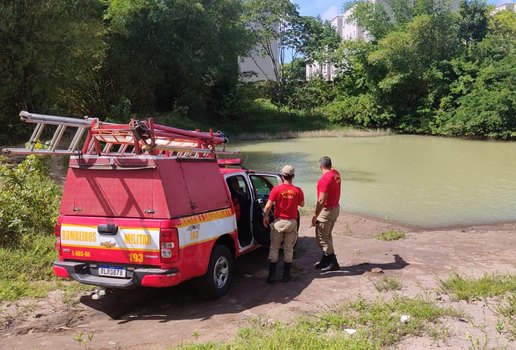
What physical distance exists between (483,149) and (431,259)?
898 inches

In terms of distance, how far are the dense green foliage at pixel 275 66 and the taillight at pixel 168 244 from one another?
1837 centimetres

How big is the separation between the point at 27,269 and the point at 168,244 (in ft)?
8.69

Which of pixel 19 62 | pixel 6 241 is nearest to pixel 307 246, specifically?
pixel 6 241

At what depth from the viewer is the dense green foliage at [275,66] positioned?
23203 mm

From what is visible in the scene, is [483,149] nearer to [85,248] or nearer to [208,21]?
[208,21]

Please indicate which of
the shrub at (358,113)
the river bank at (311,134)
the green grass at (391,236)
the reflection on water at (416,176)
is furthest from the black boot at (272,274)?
the shrub at (358,113)

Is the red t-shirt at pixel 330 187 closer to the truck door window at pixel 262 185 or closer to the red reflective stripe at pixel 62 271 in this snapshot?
the truck door window at pixel 262 185

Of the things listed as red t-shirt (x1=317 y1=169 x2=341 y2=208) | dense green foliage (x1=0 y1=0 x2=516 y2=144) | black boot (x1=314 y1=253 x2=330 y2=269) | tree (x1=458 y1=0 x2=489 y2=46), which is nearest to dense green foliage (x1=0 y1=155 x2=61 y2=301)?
black boot (x1=314 y1=253 x2=330 y2=269)

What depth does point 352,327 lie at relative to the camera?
448cm

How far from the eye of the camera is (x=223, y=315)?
5.18 meters

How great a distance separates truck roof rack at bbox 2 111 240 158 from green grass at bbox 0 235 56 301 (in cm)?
173

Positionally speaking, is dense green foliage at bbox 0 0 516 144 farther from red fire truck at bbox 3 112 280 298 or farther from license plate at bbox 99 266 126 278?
license plate at bbox 99 266 126 278

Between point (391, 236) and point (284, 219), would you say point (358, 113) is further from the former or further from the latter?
point (284, 219)

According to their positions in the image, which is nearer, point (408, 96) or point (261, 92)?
point (408, 96)
